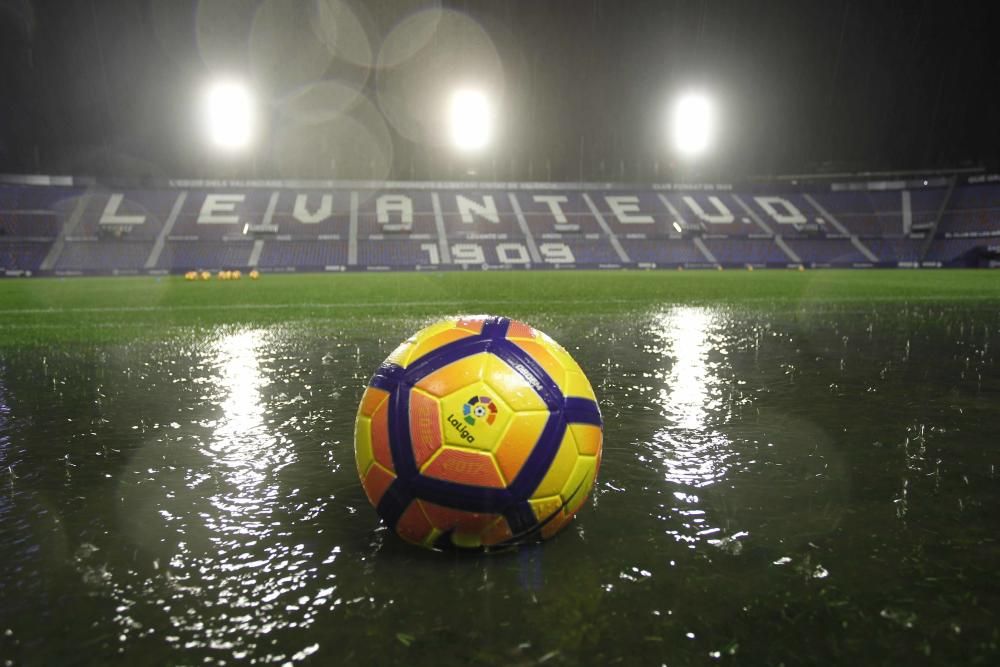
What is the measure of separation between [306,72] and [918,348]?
44.9 m

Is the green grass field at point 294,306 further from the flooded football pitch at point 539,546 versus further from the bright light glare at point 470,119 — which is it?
the bright light glare at point 470,119

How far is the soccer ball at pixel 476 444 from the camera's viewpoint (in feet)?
6.68

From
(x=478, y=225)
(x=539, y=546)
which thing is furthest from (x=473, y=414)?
(x=478, y=225)

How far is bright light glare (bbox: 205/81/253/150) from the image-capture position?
4338 centimetres

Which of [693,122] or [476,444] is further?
[693,122]

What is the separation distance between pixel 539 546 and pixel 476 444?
1.50ft

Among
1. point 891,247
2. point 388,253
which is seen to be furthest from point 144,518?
point 891,247

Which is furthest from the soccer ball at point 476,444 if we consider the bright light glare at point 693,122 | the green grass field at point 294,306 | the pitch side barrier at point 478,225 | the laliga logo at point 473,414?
the bright light glare at point 693,122

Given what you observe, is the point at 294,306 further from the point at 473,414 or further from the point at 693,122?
the point at 693,122

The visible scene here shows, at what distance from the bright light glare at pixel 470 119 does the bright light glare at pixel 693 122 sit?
46.6ft

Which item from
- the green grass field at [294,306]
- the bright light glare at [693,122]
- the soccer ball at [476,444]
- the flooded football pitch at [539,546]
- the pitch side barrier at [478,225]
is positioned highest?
the bright light glare at [693,122]

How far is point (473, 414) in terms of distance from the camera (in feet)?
6.82

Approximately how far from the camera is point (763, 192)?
177 ft

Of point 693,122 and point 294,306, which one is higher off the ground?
point 693,122
